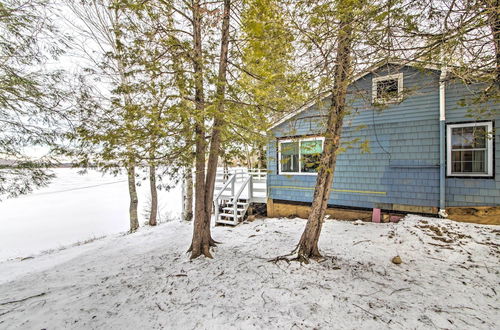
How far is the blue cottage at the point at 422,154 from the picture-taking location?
16.5 ft

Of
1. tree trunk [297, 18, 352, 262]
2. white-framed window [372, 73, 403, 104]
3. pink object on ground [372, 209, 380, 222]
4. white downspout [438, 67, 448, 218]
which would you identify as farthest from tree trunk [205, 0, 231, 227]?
white downspout [438, 67, 448, 218]

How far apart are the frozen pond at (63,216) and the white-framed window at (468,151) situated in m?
9.70

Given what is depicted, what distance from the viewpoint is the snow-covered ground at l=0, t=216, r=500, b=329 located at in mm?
2572

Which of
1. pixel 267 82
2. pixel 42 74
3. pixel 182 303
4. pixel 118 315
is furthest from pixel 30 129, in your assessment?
pixel 267 82

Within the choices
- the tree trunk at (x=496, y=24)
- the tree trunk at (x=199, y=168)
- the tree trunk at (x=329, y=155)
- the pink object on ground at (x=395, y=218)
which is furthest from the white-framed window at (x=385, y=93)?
the pink object on ground at (x=395, y=218)

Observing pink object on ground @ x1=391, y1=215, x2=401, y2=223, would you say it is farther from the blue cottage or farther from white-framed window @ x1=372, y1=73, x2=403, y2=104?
white-framed window @ x1=372, y1=73, x2=403, y2=104

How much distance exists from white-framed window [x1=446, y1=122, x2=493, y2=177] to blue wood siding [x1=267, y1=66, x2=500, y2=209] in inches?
6.5

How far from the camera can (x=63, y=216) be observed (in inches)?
515

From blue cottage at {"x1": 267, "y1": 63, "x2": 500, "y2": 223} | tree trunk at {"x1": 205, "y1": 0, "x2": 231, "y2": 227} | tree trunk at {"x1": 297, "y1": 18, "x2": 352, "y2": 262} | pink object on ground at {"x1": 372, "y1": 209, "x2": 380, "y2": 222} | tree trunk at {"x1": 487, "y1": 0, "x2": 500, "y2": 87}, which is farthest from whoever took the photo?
pink object on ground at {"x1": 372, "y1": 209, "x2": 380, "y2": 222}

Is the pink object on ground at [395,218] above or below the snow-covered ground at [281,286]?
above

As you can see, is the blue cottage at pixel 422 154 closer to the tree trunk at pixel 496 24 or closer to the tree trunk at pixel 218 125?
the tree trunk at pixel 218 125

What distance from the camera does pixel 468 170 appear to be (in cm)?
530

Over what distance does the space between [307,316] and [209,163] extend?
3.41m

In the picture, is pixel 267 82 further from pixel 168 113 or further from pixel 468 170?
pixel 468 170
